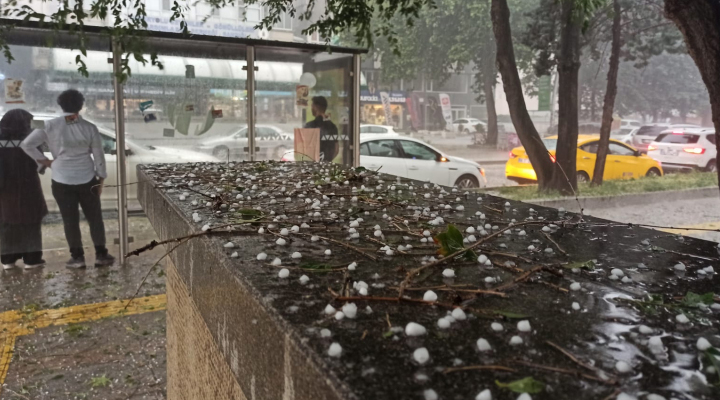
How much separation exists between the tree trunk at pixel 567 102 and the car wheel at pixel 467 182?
5.69ft

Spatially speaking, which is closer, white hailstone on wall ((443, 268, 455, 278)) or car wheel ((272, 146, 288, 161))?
white hailstone on wall ((443, 268, 455, 278))

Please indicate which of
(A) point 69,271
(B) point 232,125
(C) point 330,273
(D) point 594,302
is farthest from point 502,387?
(B) point 232,125

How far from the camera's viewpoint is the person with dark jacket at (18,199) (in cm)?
649

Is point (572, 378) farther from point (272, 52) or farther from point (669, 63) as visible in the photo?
point (669, 63)

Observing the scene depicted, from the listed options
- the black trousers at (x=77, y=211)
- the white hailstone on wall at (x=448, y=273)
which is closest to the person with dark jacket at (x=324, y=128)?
the black trousers at (x=77, y=211)

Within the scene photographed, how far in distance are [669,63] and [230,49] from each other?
39.2ft

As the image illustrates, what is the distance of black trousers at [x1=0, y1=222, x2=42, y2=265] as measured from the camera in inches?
260

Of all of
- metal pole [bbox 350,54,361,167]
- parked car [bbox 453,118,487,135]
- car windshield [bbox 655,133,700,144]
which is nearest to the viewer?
metal pole [bbox 350,54,361,167]

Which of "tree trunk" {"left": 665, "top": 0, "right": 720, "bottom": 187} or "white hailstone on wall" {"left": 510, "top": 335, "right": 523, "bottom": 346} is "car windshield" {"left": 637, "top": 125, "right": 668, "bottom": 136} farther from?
"white hailstone on wall" {"left": 510, "top": 335, "right": 523, "bottom": 346}

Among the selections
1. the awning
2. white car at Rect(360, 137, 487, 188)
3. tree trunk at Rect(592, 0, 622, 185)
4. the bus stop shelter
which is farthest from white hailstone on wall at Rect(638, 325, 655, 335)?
tree trunk at Rect(592, 0, 622, 185)

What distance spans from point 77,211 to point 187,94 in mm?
2124

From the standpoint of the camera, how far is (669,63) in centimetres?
1415

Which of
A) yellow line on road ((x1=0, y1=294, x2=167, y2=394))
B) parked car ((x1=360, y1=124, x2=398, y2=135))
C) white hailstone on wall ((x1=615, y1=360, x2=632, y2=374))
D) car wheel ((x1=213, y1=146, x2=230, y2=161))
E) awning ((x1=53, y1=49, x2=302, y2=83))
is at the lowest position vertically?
yellow line on road ((x1=0, y1=294, x2=167, y2=394))

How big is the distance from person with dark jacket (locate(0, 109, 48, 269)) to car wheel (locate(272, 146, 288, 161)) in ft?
10.3
